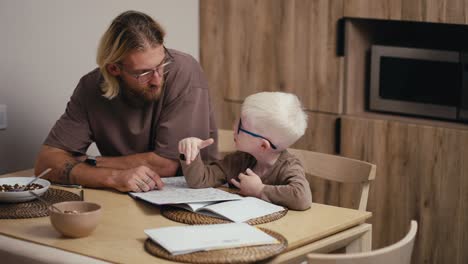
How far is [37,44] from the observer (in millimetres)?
3379

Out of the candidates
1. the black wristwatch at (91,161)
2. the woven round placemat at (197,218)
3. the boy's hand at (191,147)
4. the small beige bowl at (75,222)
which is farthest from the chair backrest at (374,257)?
the black wristwatch at (91,161)

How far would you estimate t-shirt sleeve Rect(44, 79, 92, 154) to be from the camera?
2762mm

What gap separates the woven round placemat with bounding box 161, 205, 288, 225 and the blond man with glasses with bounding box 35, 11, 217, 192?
316mm

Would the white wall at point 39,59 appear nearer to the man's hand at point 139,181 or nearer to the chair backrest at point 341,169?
the man's hand at point 139,181

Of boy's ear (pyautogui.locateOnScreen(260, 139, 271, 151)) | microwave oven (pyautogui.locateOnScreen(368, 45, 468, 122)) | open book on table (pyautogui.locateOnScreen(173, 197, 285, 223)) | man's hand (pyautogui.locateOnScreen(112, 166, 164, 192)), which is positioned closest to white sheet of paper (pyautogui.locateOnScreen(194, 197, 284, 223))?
open book on table (pyautogui.locateOnScreen(173, 197, 285, 223))

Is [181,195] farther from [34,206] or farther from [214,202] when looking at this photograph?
[34,206]

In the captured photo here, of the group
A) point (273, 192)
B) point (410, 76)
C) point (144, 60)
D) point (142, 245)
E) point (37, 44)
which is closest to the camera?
Result: point (142, 245)

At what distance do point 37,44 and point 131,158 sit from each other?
93cm

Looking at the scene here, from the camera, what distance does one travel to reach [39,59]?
11.2 ft

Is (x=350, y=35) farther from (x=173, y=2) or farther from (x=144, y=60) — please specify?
(x=144, y=60)

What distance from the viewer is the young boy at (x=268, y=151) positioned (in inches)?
91.1

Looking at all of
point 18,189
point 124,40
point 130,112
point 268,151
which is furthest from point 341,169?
point 18,189

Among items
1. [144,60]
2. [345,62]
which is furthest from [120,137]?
[345,62]

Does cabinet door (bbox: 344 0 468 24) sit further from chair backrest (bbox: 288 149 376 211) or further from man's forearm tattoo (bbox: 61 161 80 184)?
man's forearm tattoo (bbox: 61 161 80 184)
